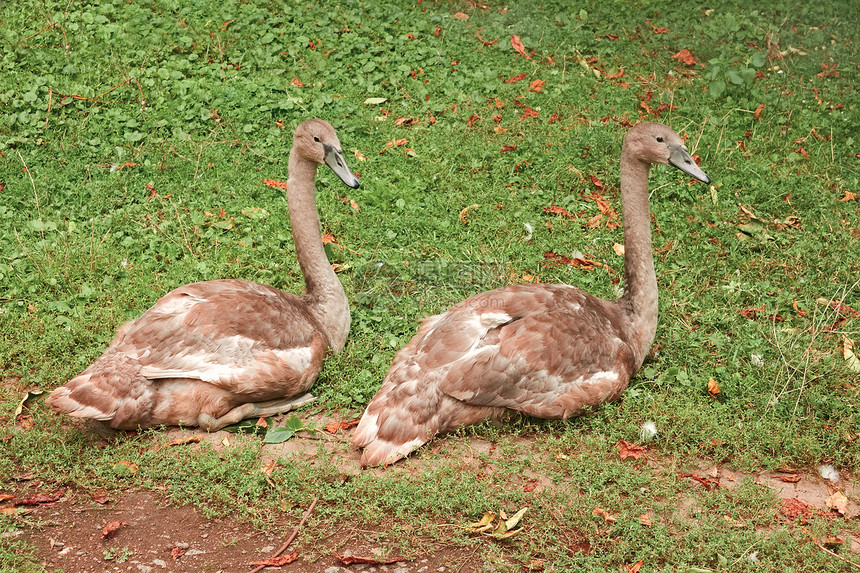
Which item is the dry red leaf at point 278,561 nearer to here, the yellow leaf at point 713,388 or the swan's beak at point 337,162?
the swan's beak at point 337,162

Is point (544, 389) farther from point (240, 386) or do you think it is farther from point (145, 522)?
point (145, 522)

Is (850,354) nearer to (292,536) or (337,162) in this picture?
(337,162)

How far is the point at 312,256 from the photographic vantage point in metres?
6.54

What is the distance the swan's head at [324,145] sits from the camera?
20.5 ft

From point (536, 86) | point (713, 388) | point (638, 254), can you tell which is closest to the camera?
point (713, 388)

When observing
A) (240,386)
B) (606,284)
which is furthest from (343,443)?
(606,284)

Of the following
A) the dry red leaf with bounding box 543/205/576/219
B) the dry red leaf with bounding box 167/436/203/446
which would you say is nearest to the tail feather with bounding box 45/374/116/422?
the dry red leaf with bounding box 167/436/203/446

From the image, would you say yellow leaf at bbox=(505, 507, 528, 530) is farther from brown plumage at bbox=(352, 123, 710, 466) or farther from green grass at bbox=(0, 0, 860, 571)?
brown plumage at bbox=(352, 123, 710, 466)

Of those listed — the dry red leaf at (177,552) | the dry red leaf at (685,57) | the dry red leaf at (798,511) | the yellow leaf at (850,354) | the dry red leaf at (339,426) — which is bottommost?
the dry red leaf at (798,511)

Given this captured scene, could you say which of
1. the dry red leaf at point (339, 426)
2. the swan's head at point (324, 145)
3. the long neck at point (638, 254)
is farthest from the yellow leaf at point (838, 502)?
the swan's head at point (324, 145)

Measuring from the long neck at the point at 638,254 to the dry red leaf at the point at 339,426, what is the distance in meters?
Answer: 2.29

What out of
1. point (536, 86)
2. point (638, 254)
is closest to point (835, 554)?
point (638, 254)

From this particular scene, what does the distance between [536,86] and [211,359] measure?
606 centimetres

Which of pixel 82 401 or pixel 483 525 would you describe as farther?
pixel 82 401
